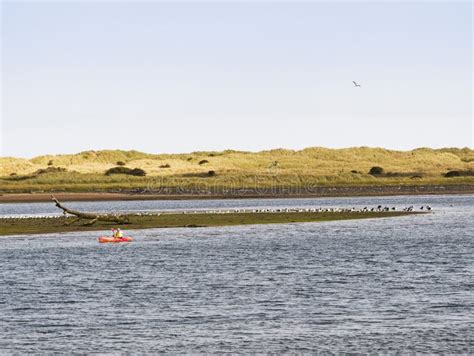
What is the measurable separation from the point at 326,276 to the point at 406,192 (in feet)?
462

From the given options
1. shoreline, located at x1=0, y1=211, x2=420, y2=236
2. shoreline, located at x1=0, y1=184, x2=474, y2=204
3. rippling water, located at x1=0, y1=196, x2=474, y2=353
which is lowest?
rippling water, located at x1=0, y1=196, x2=474, y2=353

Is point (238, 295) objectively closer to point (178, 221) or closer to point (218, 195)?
point (178, 221)

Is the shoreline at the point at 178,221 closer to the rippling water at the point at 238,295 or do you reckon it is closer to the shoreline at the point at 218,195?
the rippling water at the point at 238,295

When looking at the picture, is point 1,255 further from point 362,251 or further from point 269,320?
point 269,320

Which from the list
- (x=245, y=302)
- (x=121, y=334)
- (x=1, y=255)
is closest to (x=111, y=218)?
(x=1, y=255)

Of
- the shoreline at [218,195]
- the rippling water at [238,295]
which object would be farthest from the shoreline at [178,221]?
the shoreline at [218,195]

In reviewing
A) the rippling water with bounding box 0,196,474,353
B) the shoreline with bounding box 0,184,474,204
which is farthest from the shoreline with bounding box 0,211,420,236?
the shoreline with bounding box 0,184,474,204

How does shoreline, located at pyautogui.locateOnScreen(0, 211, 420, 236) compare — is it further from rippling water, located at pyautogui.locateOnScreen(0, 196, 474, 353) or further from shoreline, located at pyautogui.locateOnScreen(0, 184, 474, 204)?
shoreline, located at pyautogui.locateOnScreen(0, 184, 474, 204)

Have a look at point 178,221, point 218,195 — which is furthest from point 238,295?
point 218,195

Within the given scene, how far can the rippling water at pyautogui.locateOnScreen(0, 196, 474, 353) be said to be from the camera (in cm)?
3372

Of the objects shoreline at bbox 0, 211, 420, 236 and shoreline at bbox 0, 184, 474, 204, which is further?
shoreline at bbox 0, 184, 474, 204

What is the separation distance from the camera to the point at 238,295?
142 ft

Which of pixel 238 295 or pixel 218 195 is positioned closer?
pixel 238 295

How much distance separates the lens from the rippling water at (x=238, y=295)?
3372 cm
